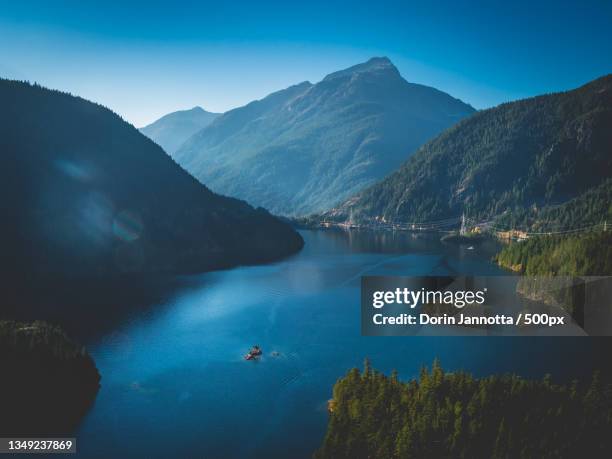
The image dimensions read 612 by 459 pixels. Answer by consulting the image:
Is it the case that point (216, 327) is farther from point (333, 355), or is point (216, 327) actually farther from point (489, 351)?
point (489, 351)

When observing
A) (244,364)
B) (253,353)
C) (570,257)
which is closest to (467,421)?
(244,364)

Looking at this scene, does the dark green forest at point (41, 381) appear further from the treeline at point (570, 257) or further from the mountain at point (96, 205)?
the treeline at point (570, 257)

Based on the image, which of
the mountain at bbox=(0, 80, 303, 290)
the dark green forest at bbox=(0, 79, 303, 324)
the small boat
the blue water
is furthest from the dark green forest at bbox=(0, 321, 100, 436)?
the mountain at bbox=(0, 80, 303, 290)

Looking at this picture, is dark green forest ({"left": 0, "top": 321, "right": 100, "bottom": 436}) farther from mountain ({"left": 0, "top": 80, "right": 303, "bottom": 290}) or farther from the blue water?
mountain ({"left": 0, "top": 80, "right": 303, "bottom": 290})

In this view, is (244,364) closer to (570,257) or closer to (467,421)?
(467,421)

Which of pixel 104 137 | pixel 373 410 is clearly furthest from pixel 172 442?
pixel 104 137

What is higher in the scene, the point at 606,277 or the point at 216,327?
the point at 606,277

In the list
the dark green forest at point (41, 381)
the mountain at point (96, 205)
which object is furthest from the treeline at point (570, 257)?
the dark green forest at point (41, 381)
